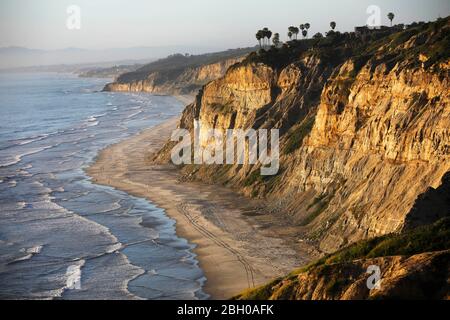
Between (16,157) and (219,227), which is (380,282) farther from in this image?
(16,157)

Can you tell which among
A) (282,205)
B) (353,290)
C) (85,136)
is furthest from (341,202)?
(85,136)

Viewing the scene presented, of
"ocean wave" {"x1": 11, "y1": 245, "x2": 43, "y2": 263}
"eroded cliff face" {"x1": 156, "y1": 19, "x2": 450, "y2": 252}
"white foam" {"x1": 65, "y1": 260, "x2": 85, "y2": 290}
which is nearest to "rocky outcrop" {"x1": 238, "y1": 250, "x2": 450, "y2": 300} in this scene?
"eroded cliff face" {"x1": 156, "y1": 19, "x2": 450, "y2": 252}

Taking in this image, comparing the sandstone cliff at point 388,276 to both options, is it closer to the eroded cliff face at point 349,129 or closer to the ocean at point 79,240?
the eroded cliff face at point 349,129

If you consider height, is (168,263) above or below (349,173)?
below

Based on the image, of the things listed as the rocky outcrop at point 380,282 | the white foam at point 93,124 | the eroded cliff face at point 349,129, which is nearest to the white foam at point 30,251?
the eroded cliff face at point 349,129

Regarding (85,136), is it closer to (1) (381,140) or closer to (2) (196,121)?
(2) (196,121)

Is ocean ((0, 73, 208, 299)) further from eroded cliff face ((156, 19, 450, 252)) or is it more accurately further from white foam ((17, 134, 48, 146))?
white foam ((17, 134, 48, 146))
